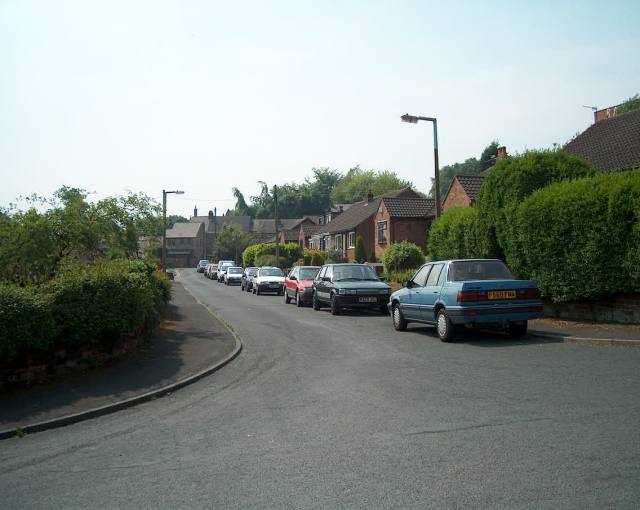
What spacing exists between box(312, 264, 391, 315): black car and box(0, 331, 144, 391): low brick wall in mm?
9549

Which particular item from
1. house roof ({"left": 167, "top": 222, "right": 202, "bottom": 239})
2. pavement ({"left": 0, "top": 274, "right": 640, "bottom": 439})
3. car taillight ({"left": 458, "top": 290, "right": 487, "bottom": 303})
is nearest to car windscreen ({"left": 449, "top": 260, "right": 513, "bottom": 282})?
car taillight ({"left": 458, "top": 290, "right": 487, "bottom": 303})

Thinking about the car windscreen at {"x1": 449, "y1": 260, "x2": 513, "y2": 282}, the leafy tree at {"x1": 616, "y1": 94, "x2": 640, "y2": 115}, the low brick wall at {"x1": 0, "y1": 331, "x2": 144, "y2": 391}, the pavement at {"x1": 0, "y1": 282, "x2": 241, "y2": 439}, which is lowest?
the pavement at {"x1": 0, "y1": 282, "x2": 241, "y2": 439}

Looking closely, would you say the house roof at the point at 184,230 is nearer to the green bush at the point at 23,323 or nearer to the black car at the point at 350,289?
the black car at the point at 350,289

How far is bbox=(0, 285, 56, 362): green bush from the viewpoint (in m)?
8.07

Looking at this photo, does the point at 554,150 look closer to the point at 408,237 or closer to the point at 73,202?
the point at 73,202

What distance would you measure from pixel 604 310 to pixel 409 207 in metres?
30.7

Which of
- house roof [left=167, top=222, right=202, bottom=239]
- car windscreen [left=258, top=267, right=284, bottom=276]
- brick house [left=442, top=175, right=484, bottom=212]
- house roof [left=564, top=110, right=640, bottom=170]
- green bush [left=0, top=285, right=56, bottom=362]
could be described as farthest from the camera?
house roof [left=167, top=222, right=202, bottom=239]

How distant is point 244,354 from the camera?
11.8 metres

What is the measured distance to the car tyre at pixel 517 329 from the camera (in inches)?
502

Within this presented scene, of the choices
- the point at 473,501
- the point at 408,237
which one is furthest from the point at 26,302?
the point at 408,237

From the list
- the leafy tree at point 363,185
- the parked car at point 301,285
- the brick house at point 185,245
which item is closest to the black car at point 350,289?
the parked car at point 301,285

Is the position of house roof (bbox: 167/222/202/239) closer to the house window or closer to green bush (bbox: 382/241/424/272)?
the house window

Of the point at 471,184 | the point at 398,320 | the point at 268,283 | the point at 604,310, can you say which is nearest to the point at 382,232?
the point at 471,184

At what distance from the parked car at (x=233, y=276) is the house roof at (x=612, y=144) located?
28381 mm
